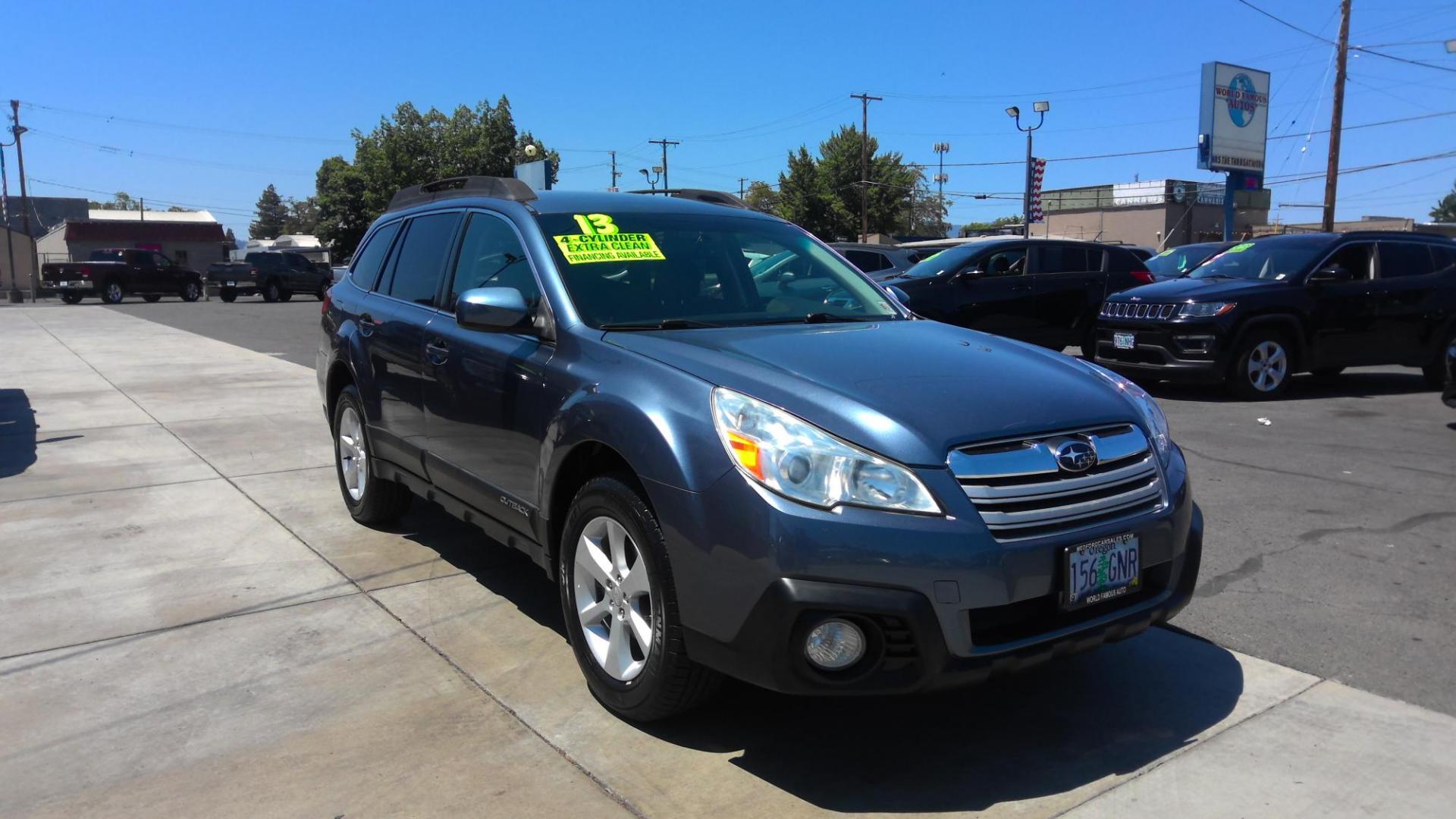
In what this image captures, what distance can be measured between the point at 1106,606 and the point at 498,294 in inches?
90.8

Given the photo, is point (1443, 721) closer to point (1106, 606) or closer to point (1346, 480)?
point (1106, 606)

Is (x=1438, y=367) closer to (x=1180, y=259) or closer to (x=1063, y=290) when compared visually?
(x=1063, y=290)

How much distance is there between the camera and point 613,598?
3396 millimetres

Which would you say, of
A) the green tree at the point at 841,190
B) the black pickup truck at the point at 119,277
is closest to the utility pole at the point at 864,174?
the green tree at the point at 841,190

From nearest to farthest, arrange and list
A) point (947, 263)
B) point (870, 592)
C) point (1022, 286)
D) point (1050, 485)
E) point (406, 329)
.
Result: 1. point (870, 592)
2. point (1050, 485)
3. point (406, 329)
4. point (1022, 286)
5. point (947, 263)

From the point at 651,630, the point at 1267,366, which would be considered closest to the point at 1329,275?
the point at 1267,366

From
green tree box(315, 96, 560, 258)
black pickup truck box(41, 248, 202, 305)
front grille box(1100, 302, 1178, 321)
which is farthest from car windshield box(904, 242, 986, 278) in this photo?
green tree box(315, 96, 560, 258)

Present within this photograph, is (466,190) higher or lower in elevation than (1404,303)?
higher

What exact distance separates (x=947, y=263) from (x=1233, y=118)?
31049 millimetres

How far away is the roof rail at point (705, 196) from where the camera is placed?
16.9 feet

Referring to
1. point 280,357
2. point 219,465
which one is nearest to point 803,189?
point 280,357

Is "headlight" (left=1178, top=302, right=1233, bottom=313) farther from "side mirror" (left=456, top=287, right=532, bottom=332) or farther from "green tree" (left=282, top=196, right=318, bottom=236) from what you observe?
"green tree" (left=282, top=196, right=318, bottom=236)

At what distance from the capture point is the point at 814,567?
2.77 m

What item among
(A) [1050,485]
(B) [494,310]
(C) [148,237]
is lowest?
(A) [1050,485]
